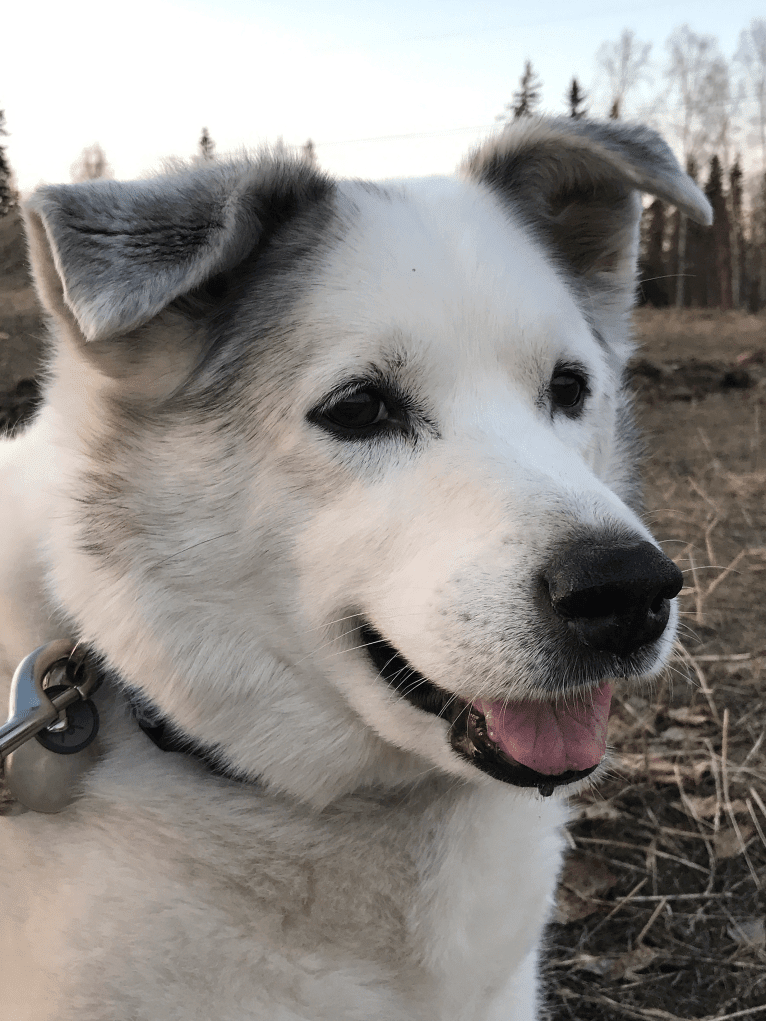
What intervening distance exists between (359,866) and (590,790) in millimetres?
1571

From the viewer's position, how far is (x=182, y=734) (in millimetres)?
1817

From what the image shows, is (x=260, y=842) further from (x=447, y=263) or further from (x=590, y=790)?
(x=590, y=790)

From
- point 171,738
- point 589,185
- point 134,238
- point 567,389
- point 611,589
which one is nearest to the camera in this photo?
point 611,589

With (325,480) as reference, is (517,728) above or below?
below

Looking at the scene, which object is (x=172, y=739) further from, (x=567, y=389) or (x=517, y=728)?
(x=567, y=389)

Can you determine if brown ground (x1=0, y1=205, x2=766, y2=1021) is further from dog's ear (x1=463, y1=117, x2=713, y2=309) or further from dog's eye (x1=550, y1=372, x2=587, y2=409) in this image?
dog's eye (x1=550, y1=372, x2=587, y2=409)

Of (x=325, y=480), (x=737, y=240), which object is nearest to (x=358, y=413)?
(x=325, y=480)

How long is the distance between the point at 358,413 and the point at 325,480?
145 millimetres

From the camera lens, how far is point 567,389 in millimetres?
1984

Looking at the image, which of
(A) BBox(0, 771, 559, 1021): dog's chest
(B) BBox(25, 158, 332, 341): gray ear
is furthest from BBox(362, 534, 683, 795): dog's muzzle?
(B) BBox(25, 158, 332, 341): gray ear

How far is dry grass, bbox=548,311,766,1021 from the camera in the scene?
2514 mm

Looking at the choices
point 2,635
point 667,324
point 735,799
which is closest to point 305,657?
point 2,635

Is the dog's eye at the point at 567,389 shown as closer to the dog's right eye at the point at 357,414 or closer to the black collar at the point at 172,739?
the dog's right eye at the point at 357,414

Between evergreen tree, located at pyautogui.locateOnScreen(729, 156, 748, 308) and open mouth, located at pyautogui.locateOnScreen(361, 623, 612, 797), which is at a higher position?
evergreen tree, located at pyautogui.locateOnScreen(729, 156, 748, 308)
